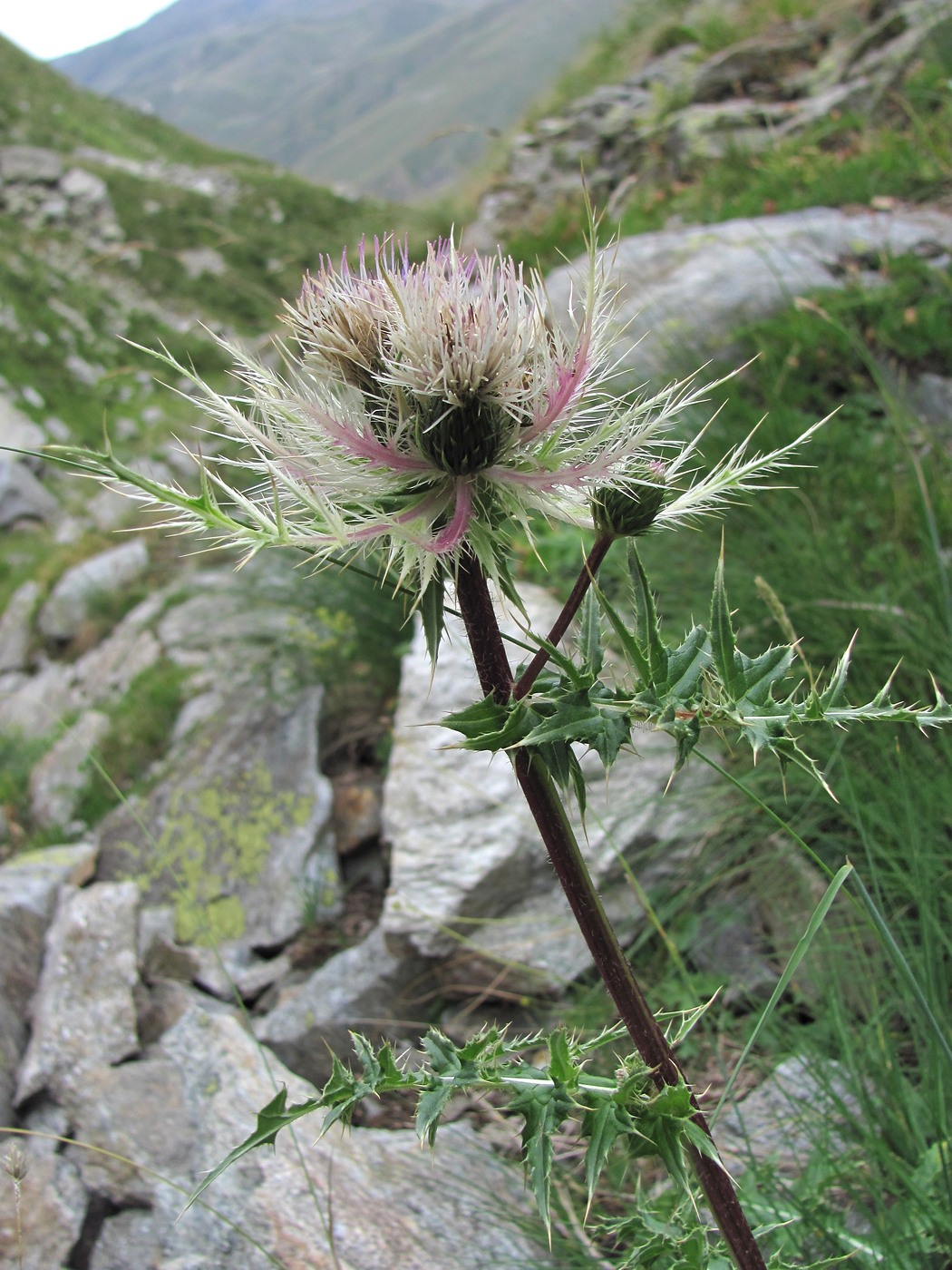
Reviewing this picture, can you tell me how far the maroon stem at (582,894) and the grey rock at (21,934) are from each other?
244 cm

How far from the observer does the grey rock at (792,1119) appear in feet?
5.92

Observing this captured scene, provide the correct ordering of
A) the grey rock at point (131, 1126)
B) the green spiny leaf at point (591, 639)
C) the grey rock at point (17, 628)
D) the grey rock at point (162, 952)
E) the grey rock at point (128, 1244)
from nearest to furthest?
the green spiny leaf at point (591, 639) → the grey rock at point (128, 1244) → the grey rock at point (131, 1126) → the grey rock at point (162, 952) → the grey rock at point (17, 628)

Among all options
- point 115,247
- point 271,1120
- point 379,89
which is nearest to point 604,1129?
point 271,1120

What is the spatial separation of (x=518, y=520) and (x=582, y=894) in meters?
0.46

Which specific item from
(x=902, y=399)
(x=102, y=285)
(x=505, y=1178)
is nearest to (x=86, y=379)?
(x=102, y=285)

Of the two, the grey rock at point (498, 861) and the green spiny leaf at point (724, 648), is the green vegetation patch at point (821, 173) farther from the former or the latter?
the green spiny leaf at point (724, 648)

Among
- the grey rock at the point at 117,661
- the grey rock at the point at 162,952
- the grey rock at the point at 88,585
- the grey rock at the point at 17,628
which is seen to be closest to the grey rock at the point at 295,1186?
the grey rock at the point at 162,952

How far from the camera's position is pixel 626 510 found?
39.3 inches

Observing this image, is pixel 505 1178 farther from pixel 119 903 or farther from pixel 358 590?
Result: pixel 358 590

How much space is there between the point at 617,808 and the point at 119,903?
1.90m

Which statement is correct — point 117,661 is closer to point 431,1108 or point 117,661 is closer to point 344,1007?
point 344,1007

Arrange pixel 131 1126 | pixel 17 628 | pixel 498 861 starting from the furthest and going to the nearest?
pixel 17 628
pixel 498 861
pixel 131 1126

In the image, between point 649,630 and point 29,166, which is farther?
point 29,166

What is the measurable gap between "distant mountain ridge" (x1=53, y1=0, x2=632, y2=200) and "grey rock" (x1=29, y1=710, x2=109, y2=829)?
8125 cm
